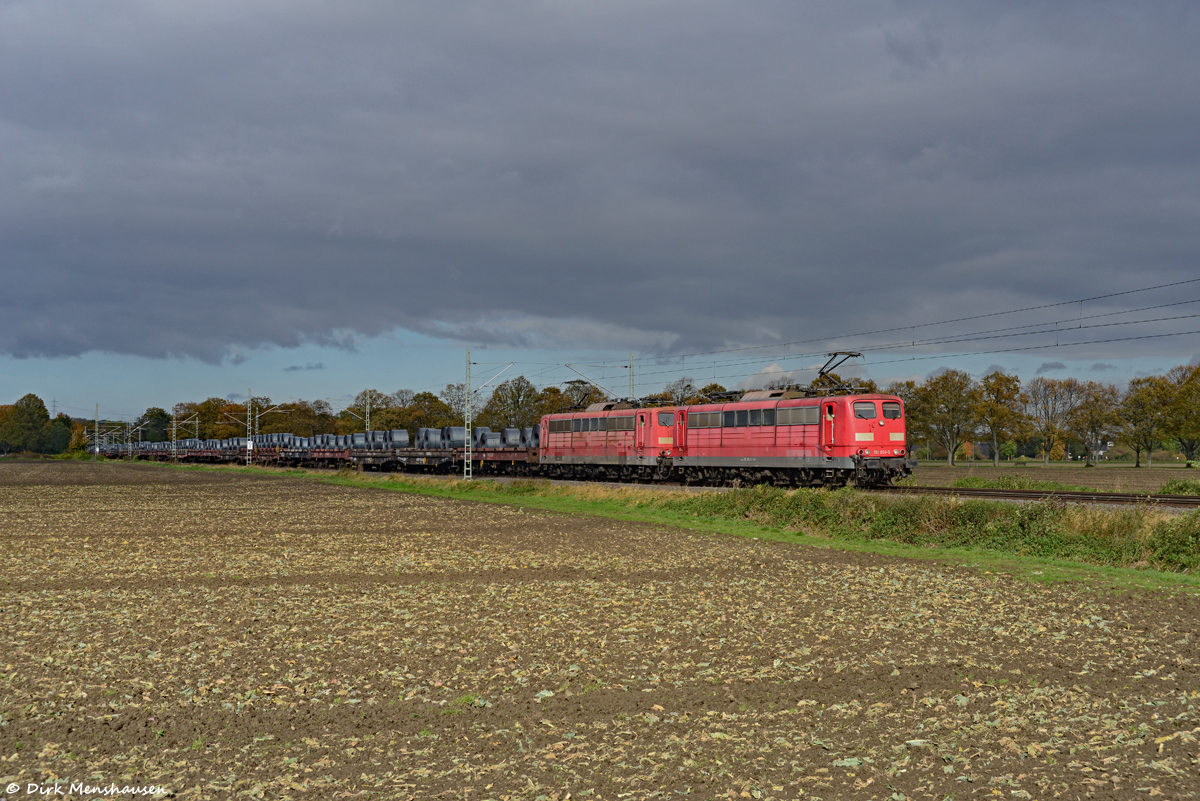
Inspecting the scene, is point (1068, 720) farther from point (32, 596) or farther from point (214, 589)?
point (32, 596)

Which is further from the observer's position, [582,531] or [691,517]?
[691,517]

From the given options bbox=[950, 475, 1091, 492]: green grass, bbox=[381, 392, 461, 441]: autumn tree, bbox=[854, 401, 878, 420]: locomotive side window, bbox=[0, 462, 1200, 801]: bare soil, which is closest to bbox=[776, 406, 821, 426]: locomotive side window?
bbox=[854, 401, 878, 420]: locomotive side window

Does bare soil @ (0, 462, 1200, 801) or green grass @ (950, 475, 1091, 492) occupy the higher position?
green grass @ (950, 475, 1091, 492)

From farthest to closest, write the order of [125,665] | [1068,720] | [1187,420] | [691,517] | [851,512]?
[1187,420], [691,517], [851,512], [125,665], [1068,720]

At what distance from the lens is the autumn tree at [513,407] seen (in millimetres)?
116562

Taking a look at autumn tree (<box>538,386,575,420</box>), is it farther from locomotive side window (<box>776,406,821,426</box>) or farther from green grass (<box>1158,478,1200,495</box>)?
green grass (<box>1158,478,1200,495</box>)

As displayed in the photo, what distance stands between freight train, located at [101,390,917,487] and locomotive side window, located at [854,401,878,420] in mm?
42

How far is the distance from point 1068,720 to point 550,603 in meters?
8.21

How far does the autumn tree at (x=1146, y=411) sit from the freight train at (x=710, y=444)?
198 ft

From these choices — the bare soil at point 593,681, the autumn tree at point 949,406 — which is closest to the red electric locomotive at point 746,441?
the bare soil at point 593,681

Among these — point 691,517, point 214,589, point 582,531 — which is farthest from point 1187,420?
point 214,589

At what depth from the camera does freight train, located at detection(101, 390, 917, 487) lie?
129 feet

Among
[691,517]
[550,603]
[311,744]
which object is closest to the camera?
[311,744]

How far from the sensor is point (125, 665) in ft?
36.9
